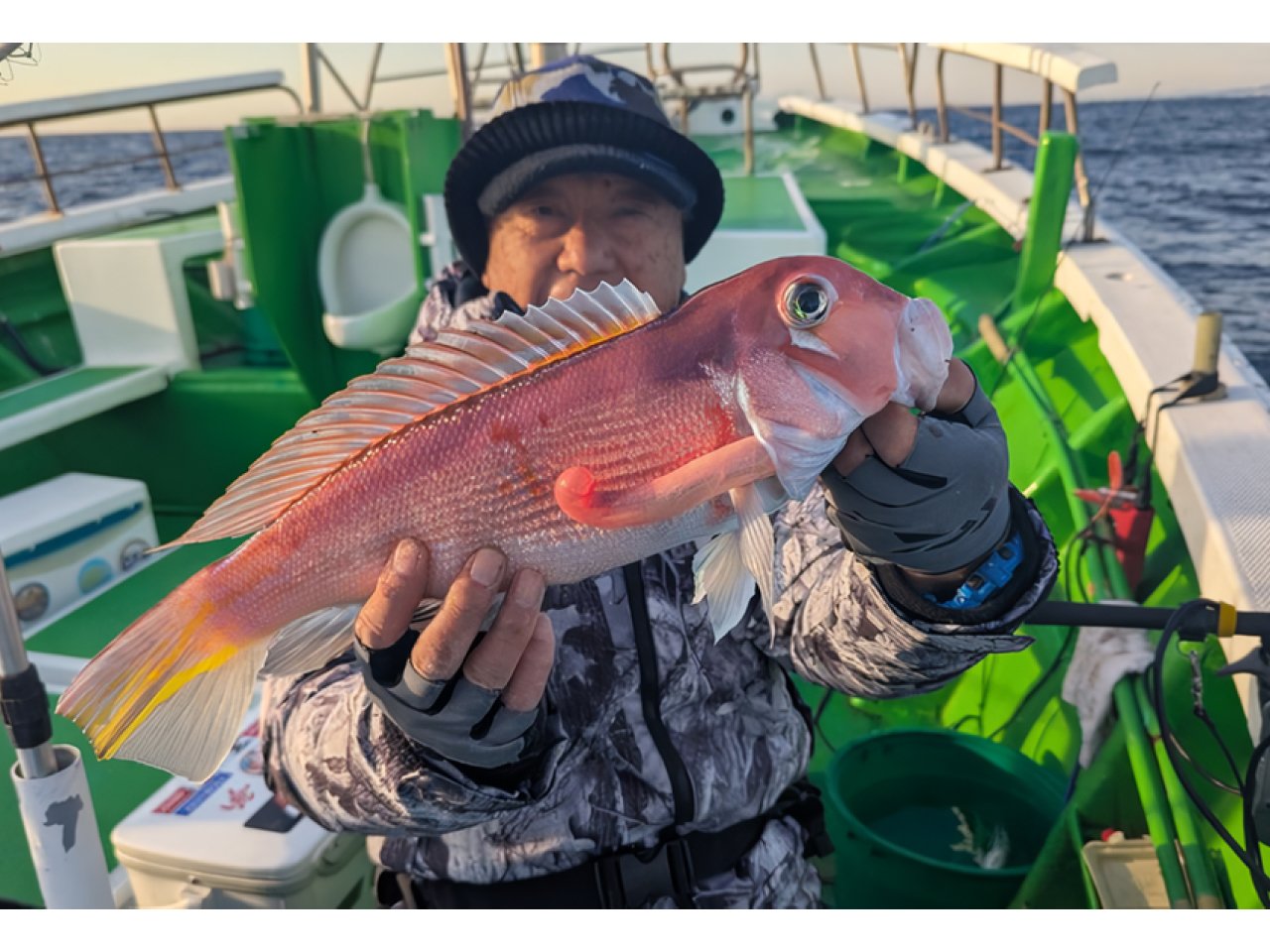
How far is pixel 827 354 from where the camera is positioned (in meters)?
1.06

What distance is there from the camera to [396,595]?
1.17 metres

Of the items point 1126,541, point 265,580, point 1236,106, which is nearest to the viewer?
point 265,580

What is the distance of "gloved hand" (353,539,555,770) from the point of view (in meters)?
1.16

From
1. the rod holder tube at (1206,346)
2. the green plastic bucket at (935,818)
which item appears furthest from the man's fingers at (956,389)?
the green plastic bucket at (935,818)

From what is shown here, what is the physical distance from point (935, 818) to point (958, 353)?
2.06 metres

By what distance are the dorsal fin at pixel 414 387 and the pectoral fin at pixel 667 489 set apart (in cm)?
19

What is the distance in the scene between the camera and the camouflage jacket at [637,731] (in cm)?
149

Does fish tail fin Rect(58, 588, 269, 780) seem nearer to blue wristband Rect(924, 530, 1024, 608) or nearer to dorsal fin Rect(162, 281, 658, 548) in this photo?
dorsal fin Rect(162, 281, 658, 548)

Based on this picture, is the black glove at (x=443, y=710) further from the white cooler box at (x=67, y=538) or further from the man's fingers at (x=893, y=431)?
the white cooler box at (x=67, y=538)

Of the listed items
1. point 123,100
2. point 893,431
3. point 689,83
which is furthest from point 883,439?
point 689,83

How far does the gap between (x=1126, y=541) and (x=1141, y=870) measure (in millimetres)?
839

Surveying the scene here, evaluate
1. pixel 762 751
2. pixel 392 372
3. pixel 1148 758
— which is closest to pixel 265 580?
pixel 392 372

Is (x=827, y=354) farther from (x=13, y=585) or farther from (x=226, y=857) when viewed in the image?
(x=13, y=585)

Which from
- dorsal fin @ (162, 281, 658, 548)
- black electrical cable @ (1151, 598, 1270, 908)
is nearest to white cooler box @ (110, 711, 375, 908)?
dorsal fin @ (162, 281, 658, 548)
